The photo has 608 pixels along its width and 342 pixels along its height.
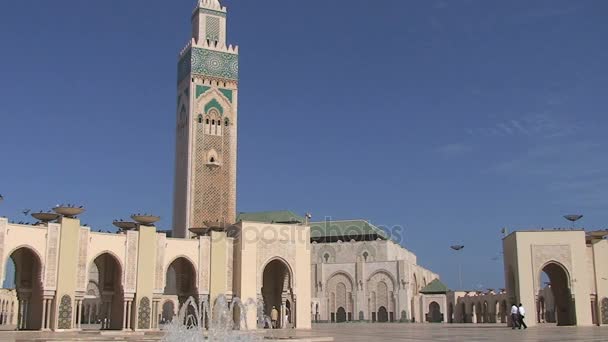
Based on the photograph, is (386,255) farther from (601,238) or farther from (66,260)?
(66,260)

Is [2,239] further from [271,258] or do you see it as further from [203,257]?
[271,258]

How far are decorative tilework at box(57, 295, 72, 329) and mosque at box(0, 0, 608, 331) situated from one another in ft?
0.09

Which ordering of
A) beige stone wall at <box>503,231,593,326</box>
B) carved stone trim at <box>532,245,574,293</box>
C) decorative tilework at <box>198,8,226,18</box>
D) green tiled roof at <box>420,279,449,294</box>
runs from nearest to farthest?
beige stone wall at <box>503,231,593,326</box> → carved stone trim at <box>532,245,574,293</box> → decorative tilework at <box>198,8,226,18</box> → green tiled roof at <box>420,279,449,294</box>

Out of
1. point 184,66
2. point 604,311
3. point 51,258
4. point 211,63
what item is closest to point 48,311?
point 51,258

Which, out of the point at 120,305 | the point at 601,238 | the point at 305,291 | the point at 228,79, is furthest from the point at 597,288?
the point at 228,79

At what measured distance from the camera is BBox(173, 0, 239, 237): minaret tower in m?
32.5

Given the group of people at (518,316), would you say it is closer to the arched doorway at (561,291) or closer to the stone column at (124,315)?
the arched doorway at (561,291)

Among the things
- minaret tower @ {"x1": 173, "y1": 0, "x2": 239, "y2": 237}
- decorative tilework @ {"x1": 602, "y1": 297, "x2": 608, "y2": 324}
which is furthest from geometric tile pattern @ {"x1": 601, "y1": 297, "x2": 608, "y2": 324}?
minaret tower @ {"x1": 173, "y1": 0, "x2": 239, "y2": 237}

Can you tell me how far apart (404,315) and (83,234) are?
23495mm

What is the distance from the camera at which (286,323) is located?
2475 centimetres

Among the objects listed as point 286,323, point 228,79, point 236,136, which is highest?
point 228,79

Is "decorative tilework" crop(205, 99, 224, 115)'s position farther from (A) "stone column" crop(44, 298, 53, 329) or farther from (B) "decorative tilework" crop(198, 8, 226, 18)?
(A) "stone column" crop(44, 298, 53, 329)

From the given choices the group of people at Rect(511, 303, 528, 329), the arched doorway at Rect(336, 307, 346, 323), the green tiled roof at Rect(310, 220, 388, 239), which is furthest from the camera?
the green tiled roof at Rect(310, 220, 388, 239)

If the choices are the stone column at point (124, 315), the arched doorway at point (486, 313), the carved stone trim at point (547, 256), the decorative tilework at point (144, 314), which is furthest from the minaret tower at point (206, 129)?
the arched doorway at point (486, 313)
